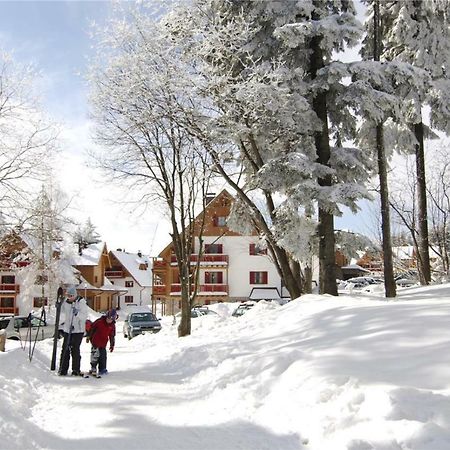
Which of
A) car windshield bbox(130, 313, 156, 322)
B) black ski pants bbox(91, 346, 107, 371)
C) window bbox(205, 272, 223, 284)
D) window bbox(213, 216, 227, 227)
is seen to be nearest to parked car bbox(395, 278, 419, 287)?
car windshield bbox(130, 313, 156, 322)

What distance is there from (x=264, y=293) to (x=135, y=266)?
120 feet

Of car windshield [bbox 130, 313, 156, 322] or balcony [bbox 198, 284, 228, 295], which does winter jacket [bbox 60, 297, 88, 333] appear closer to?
car windshield [bbox 130, 313, 156, 322]

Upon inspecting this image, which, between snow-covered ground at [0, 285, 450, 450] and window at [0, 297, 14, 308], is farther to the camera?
window at [0, 297, 14, 308]

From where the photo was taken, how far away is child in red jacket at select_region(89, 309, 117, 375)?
9906 millimetres

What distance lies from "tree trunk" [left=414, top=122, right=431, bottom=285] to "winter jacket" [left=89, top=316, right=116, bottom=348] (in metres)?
13.3

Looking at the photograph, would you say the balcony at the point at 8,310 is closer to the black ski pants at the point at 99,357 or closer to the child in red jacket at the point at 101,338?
the child in red jacket at the point at 101,338

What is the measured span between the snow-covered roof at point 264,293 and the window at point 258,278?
821 millimetres

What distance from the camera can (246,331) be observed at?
39.0 feet

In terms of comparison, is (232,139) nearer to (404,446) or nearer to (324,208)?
(324,208)

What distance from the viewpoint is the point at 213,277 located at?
155 feet

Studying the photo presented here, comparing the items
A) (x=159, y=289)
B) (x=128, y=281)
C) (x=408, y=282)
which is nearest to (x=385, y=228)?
(x=408, y=282)

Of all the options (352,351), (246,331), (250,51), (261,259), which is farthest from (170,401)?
(261,259)

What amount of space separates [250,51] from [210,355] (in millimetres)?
9343

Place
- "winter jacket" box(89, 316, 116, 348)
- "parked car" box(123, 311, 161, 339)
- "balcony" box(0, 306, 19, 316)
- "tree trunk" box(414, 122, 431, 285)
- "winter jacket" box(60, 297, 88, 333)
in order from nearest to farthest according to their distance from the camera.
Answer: "winter jacket" box(89, 316, 116, 348) < "winter jacket" box(60, 297, 88, 333) < "tree trunk" box(414, 122, 431, 285) < "parked car" box(123, 311, 161, 339) < "balcony" box(0, 306, 19, 316)
